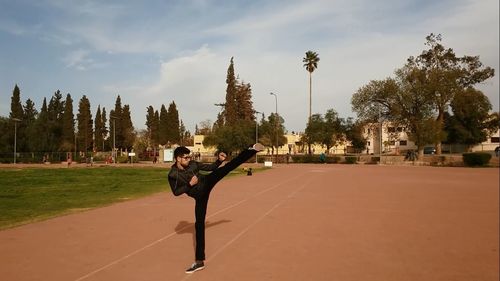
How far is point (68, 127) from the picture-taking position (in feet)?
278

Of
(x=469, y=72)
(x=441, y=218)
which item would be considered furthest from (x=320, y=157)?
(x=441, y=218)

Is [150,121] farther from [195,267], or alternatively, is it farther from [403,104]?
[195,267]

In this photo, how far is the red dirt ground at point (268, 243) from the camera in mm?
5891

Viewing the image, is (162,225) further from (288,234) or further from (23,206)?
(23,206)

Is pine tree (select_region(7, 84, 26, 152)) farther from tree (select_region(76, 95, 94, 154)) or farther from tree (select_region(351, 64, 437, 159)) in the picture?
tree (select_region(351, 64, 437, 159))

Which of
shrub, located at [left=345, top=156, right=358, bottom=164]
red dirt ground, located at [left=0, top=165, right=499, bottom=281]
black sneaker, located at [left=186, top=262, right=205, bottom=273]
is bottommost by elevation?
red dirt ground, located at [left=0, top=165, right=499, bottom=281]

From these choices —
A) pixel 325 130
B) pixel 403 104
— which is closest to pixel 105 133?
pixel 325 130

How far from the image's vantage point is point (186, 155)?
6.02m

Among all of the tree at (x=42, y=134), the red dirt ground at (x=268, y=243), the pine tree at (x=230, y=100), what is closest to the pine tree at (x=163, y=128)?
the tree at (x=42, y=134)

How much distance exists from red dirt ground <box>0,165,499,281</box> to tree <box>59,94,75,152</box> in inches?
3036

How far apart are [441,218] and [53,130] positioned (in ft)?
280

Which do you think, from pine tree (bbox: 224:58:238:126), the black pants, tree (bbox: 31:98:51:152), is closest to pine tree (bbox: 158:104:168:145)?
tree (bbox: 31:98:51:152)

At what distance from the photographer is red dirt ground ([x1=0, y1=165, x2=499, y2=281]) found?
589 cm

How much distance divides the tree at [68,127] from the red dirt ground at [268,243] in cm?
7712
